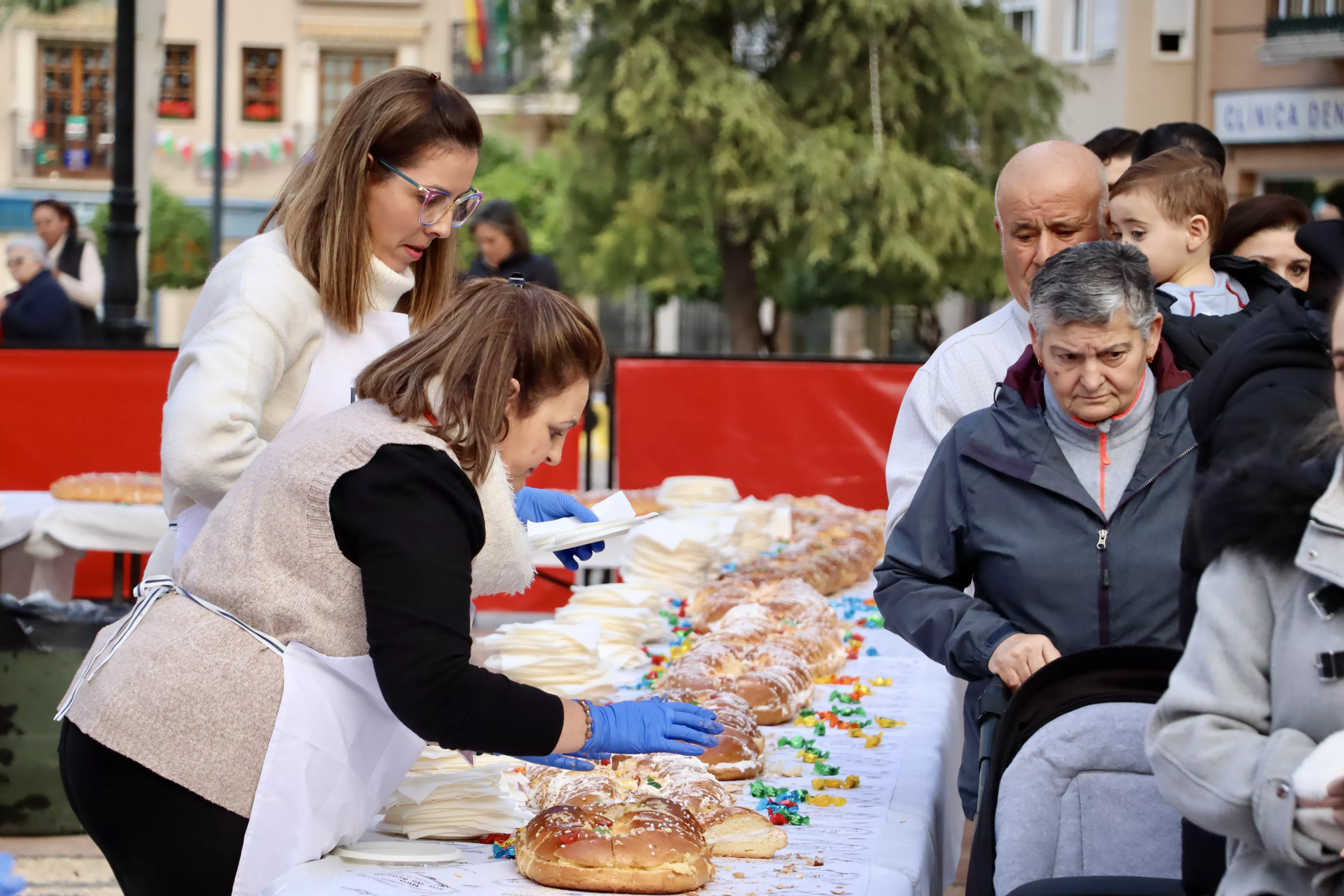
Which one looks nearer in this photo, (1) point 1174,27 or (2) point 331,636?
(2) point 331,636

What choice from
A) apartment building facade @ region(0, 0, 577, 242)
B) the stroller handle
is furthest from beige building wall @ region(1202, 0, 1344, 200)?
the stroller handle

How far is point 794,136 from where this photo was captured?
20297 millimetres

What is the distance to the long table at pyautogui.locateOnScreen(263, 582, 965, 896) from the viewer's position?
7.31 ft

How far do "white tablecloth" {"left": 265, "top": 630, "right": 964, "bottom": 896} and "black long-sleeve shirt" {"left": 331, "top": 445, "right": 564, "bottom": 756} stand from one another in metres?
0.32

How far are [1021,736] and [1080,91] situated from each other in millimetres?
22444

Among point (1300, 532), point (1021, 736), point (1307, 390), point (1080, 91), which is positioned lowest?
Result: point (1021, 736)

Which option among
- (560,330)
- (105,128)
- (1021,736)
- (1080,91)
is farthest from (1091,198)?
(105,128)

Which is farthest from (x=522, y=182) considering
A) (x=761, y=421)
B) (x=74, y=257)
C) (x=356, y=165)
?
(x=356, y=165)

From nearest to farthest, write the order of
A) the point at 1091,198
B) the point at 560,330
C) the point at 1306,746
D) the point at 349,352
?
the point at 1306,746
the point at 560,330
the point at 349,352
the point at 1091,198

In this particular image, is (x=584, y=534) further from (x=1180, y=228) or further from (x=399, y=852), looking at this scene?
(x=1180, y=228)

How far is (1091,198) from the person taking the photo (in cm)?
330

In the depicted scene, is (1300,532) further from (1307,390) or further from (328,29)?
(328,29)

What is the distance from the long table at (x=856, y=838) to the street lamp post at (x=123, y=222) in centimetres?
646

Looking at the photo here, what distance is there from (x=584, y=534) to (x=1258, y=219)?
9.36 ft
